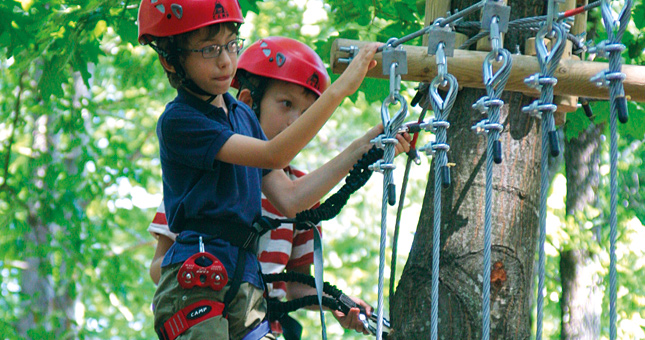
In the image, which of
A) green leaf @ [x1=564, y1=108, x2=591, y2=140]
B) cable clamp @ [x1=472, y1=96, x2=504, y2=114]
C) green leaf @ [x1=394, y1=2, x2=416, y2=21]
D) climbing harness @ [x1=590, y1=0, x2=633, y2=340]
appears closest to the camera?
climbing harness @ [x1=590, y1=0, x2=633, y2=340]

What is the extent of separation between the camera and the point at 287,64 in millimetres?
2912

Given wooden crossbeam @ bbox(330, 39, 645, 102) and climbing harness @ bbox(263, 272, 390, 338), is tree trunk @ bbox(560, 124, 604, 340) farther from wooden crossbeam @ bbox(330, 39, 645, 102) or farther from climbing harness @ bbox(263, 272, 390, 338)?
wooden crossbeam @ bbox(330, 39, 645, 102)

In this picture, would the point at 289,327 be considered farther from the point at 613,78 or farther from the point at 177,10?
the point at 613,78

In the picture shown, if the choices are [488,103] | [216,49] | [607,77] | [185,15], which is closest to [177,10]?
[185,15]

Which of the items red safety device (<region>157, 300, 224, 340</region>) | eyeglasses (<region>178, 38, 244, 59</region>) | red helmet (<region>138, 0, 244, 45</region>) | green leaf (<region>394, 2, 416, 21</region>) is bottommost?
red safety device (<region>157, 300, 224, 340</region>)

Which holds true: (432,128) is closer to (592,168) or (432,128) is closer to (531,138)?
(531,138)

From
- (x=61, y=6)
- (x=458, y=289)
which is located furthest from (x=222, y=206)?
(x=61, y=6)

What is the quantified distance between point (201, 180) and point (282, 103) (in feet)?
2.54

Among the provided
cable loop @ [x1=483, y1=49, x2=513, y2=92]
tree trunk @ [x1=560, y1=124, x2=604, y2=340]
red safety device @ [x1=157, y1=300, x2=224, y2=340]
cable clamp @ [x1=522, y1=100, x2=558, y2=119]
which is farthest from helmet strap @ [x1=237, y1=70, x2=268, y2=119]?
tree trunk @ [x1=560, y1=124, x2=604, y2=340]

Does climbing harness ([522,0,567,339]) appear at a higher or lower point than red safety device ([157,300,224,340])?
higher

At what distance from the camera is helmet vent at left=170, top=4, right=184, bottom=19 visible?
7.57 feet

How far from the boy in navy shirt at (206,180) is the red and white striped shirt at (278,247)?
48 cm

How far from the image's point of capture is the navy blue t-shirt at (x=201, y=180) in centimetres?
223

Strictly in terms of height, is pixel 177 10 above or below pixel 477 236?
above
